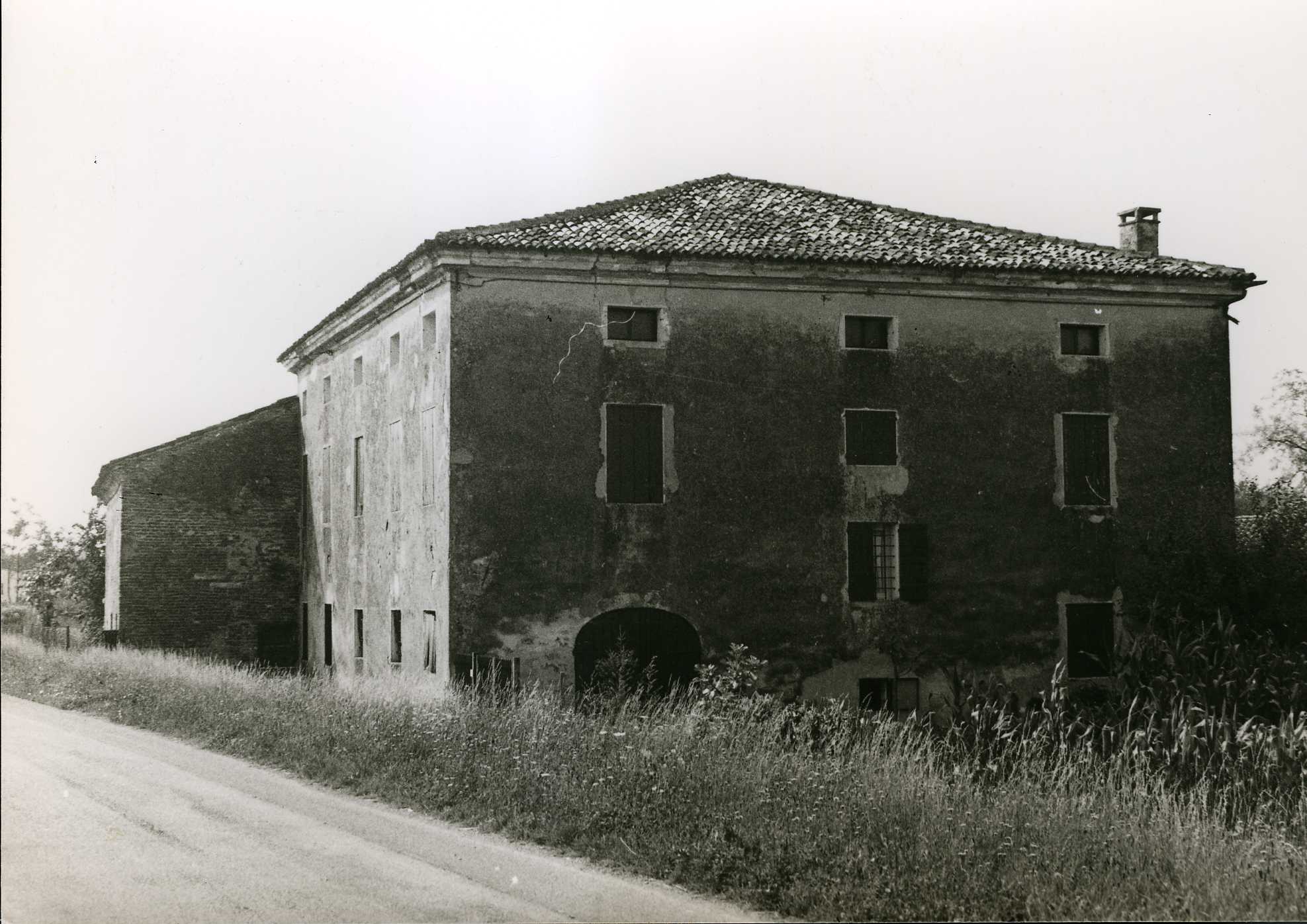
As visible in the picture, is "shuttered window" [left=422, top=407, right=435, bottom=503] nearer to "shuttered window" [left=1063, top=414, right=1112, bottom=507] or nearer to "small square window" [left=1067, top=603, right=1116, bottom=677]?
"shuttered window" [left=1063, top=414, right=1112, bottom=507]

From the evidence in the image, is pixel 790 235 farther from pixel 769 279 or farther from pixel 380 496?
pixel 380 496

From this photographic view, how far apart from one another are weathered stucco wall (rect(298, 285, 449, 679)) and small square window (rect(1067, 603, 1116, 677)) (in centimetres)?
1005

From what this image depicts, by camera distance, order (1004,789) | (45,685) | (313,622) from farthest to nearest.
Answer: (313,622) → (45,685) → (1004,789)

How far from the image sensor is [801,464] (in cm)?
1973

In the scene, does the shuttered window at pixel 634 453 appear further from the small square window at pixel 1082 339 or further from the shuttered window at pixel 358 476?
the small square window at pixel 1082 339

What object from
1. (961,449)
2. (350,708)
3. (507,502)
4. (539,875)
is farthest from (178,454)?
(539,875)

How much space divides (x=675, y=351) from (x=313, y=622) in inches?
444

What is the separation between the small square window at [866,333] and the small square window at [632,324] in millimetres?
3180

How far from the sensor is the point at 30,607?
36.0 metres

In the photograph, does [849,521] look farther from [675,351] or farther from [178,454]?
[178,454]

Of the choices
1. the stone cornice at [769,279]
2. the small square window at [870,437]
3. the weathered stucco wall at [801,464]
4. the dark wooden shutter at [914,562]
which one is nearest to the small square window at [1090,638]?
the weathered stucco wall at [801,464]

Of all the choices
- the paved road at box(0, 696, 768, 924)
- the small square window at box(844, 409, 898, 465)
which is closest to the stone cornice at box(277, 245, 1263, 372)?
the small square window at box(844, 409, 898, 465)

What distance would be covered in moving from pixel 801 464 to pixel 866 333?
245 cm

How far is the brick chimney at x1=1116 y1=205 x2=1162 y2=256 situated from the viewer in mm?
22828
